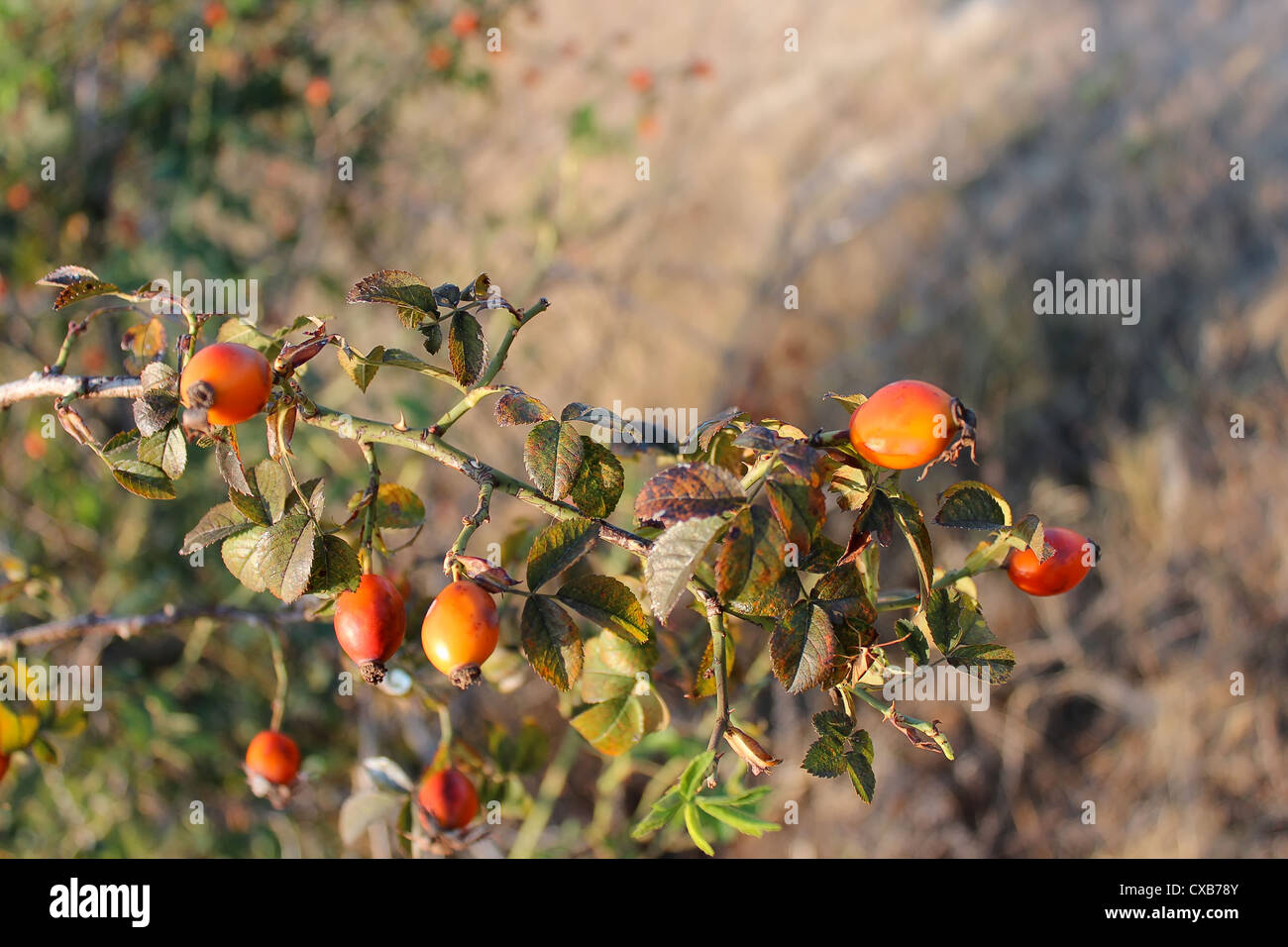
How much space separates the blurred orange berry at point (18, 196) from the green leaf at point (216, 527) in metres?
2.42

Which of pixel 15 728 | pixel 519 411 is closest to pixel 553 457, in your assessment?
pixel 519 411

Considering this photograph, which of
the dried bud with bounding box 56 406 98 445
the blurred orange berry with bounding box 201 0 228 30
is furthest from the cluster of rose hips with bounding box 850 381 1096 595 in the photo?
the blurred orange berry with bounding box 201 0 228 30

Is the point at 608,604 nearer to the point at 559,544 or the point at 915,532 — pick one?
the point at 559,544

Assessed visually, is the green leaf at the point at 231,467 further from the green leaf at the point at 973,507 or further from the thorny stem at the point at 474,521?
the green leaf at the point at 973,507

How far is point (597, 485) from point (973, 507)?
1.14 feet

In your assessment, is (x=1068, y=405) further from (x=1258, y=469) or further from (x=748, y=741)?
(x=748, y=741)

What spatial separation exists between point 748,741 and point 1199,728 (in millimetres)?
2824

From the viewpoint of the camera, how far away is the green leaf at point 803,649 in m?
0.69

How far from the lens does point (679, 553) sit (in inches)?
25.5

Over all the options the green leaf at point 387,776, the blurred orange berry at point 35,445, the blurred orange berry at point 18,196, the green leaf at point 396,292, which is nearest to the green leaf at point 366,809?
the green leaf at point 387,776

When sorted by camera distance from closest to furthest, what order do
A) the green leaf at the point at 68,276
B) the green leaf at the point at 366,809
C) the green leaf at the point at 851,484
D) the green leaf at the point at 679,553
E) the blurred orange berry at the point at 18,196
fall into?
the green leaf at the point at 679,553 → the green leaf at the point at 851,484 → the green leaf at the point at 68,276 → the green leaf at the point at 366,809 → the blurred orange berry at the point at 18,196

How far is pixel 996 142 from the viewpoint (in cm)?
690

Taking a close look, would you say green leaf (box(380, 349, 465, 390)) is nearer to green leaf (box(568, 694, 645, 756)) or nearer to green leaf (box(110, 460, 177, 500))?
green leaf (box(110, 460, 177, 500))
